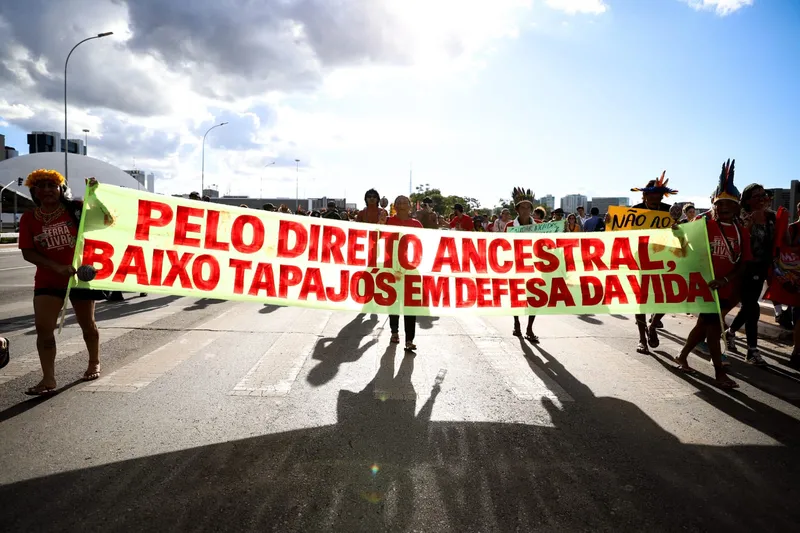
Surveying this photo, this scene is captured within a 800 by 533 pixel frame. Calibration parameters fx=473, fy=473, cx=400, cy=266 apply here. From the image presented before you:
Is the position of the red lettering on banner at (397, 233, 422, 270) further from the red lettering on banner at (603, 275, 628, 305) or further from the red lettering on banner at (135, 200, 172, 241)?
the red lettering on banner at (135, 200, 172, 241)

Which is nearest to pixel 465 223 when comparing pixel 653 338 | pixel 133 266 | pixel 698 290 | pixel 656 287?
pixel 653 338

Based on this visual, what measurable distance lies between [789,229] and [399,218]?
4978 mm

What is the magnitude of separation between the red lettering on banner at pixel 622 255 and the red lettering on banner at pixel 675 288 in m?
0.34

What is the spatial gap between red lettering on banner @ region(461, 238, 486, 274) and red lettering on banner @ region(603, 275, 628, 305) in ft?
4.43

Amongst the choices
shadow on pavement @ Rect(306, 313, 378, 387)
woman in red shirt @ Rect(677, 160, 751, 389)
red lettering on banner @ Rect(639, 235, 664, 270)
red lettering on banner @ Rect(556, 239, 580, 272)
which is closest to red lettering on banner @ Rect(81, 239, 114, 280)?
shadow on pavement @ Rect(306, 313, 378, 387)

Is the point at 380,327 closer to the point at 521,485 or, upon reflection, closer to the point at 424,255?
the point at 424,255

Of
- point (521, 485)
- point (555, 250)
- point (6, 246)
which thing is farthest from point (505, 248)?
point (6, 246)

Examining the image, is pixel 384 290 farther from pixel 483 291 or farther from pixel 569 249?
pixel 569 249

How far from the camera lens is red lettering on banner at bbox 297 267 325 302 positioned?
189 inches

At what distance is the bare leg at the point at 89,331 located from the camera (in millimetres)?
4578

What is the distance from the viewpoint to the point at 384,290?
16.5 feet

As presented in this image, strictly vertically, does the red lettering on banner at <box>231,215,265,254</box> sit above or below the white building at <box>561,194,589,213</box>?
below

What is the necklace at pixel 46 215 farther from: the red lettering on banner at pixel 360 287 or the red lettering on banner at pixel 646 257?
the red lettering on banner at pixel 646 257

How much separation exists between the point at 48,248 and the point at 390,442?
349 centimetres
